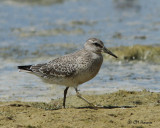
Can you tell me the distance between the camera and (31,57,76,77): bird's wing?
28.4 ft

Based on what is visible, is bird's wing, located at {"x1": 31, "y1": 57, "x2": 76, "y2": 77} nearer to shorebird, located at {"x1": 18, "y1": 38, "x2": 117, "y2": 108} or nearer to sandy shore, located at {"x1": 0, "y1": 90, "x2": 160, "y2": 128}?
shorebird, located at {"x1": 18, "y1": 38, "x2": 117, "y2": 108}

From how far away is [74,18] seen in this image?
2105cm

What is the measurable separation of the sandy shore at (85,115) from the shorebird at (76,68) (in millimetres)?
643

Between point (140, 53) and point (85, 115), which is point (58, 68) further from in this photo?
point (140, 53)

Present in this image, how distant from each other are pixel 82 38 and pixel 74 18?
168 inches

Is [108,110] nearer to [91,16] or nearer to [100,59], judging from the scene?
[100,59]

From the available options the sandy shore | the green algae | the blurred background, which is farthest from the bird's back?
the green algae

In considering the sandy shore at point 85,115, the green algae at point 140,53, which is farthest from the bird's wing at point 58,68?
the green algae at point 140,53

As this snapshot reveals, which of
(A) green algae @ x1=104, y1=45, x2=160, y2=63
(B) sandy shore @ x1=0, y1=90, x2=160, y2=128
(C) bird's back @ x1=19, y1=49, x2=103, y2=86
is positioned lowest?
(B) sandy shore @ x1=0, y1=90, x2=160, y2=128

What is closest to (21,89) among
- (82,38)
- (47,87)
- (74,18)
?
(47,87)

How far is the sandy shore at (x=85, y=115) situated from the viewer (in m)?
7.07

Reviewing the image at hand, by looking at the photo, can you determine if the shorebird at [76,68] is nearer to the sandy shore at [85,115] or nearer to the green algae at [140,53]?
the sandy shore at [85,115]

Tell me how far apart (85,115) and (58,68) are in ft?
5.69

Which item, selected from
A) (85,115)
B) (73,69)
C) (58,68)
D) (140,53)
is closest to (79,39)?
(140,53)
